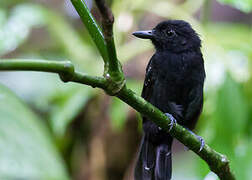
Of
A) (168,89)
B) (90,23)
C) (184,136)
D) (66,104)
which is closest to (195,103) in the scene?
(168,89)

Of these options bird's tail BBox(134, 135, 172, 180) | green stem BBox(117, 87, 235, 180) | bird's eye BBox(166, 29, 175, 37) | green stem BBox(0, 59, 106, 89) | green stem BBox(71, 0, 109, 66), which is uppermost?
bird's eye BBox(166, 29, 175, 37)

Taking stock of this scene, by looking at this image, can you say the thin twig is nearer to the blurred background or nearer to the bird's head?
the blurred background

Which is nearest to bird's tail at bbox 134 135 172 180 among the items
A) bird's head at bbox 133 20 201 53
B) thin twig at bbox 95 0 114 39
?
bird's head at bbox 133 20 201 53

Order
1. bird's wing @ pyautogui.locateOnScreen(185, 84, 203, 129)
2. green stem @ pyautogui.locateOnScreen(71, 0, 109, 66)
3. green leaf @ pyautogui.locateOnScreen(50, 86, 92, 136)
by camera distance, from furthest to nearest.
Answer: green leaf @ pyautogui.locateOnScreen(50, 86, 92, 136) → bird's wing @ pyautogui.locateOnScreen(185, 84, 203, 129) → green stem @ pyautogui.locateOnScreen(71, 0, 109, 66)

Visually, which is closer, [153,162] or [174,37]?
[153,162]

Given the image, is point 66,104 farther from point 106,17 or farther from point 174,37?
point 106,17

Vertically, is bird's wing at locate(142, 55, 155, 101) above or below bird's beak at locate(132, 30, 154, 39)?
below
